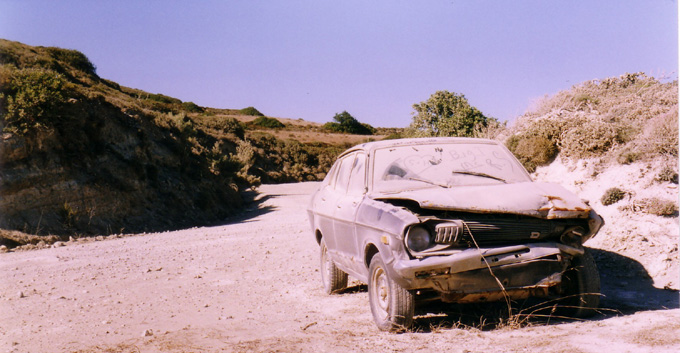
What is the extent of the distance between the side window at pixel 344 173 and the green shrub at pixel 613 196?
4485 mm

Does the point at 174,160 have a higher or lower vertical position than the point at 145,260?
higher

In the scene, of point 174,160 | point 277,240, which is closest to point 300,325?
point 277,240

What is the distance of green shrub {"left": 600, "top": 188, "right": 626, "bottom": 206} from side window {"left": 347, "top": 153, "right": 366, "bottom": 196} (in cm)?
458

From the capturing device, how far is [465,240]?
5.29m

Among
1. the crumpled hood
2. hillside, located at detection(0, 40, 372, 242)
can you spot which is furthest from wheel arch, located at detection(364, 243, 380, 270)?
hillside, located at detection(0, 40, 372, 242)

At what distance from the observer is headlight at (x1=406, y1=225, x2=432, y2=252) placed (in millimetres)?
5199

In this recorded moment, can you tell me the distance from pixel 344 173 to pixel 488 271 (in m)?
2.93

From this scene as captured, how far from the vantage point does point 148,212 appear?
757 inches

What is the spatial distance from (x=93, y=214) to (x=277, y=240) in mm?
6597

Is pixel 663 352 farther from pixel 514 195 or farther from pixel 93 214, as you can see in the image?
pixel 93 214

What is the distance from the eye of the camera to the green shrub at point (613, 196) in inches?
366

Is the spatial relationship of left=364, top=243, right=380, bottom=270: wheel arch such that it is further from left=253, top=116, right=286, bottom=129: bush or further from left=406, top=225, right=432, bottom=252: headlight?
left=253, top=116, right=286, bottom=129: bush

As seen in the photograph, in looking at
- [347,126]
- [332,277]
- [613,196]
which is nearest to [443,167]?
[332,277]

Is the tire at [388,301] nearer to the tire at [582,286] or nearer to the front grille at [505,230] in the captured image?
the front grille at [505,230]
